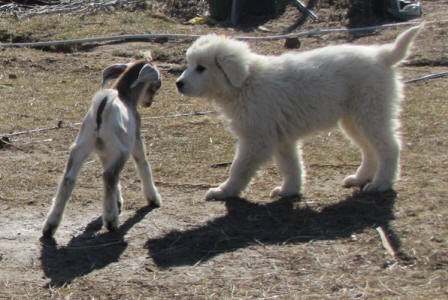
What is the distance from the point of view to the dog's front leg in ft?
21.3

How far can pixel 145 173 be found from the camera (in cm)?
646

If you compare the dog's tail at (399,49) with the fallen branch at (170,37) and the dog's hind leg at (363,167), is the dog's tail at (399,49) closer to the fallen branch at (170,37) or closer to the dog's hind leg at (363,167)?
the dog's hind leg at (363,167)

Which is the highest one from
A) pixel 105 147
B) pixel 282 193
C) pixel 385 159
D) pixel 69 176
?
pixel 105 147

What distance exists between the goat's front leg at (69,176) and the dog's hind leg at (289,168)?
181 cm

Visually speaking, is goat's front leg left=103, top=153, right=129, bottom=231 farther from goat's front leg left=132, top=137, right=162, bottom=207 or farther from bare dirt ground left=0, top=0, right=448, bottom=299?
goat's front leg left=132, top=137, right=162, bottom=207

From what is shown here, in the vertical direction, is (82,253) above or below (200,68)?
below

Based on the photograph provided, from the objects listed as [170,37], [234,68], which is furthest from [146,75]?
[170,37]

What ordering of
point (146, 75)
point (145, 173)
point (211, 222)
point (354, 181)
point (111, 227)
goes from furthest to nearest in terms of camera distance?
1. point (354, 181)
2. point (145, 173)
3. point (146, 75)
4. point (211, 222)
5. point (111, 227)

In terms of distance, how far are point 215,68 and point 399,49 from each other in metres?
1.55

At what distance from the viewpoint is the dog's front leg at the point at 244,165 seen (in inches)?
256

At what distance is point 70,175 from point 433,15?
970 cm

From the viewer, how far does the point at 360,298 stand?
15.6 ft

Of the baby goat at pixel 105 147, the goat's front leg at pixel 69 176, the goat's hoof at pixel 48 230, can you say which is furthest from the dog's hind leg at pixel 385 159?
the goat's hoof at pixel 48 230

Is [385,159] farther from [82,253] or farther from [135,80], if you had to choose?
[82,253]
